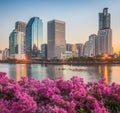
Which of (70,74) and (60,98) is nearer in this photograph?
(60,98)

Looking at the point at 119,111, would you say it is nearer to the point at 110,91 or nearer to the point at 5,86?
the point at 110,91

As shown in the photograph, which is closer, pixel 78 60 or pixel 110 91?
pixel 110 91

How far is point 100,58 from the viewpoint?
7515 inches

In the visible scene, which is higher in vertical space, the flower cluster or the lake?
the flower cluster

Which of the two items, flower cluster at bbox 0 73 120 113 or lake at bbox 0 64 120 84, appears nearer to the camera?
flower cluster at bbox 0 73 120 113

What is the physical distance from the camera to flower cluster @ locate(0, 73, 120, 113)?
4.35 m

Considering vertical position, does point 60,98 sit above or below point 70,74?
above

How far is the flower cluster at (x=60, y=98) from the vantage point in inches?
171

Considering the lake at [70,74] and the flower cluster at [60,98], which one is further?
the lake at [70,74]

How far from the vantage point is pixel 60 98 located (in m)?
4.73

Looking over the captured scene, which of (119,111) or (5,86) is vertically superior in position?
(5,86)

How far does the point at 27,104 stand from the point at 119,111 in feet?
4.92

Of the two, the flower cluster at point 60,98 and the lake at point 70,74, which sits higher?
the flower cluster at point 60,98

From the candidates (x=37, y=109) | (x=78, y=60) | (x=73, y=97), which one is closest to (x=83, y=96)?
(x=73, y=97)
